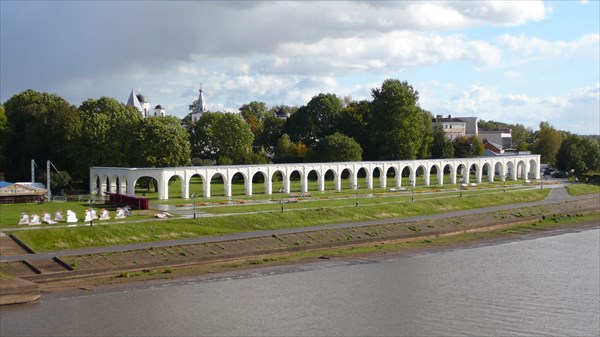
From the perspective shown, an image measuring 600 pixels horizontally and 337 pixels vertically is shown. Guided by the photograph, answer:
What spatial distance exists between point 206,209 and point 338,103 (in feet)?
169

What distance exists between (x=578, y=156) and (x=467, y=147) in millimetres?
14758

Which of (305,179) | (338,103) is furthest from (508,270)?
(338,103)

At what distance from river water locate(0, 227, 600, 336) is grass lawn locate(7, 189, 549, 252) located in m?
7.71

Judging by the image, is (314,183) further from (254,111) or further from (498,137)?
(498,137)

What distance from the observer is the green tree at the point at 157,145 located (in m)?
63.0

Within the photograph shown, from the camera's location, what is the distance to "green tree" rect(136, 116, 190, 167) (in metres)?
63.0

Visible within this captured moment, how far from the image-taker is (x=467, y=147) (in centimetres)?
10288

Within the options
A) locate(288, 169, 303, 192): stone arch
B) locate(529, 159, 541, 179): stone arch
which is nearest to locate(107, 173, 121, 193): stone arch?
locate(288, 169, 303, 192): stone arch

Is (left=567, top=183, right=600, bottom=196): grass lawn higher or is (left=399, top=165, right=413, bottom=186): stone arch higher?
(left=399, top=165, right=413, bottom=186): stone arch

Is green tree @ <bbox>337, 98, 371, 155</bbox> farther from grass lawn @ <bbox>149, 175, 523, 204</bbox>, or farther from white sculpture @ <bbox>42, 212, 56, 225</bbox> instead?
white sculpture @ <bbox>42, 212, 56, 225</bbox>

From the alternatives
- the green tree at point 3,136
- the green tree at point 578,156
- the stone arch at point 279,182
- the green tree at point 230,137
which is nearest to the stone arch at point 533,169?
the green tree at point 578,156

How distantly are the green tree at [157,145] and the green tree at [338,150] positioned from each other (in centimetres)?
2310

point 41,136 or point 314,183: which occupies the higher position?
point 41,136

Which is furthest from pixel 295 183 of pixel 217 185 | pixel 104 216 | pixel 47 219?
pixel 47 219
